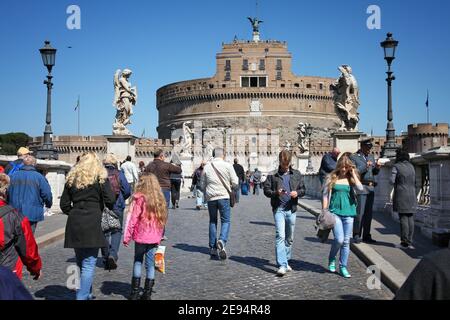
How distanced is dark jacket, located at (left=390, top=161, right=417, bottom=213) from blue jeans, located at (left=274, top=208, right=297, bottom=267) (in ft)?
5.51

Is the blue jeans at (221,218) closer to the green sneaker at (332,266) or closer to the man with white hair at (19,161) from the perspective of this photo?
the green sneaker at (332,266)

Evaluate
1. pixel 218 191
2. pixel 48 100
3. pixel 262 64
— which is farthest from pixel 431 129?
pixel 218 191

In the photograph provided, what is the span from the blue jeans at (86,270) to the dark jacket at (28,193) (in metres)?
1.59

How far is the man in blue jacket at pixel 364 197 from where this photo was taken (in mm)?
7699

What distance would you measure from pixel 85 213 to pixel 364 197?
4.62 metres

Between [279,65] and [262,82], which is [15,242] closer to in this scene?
[262,82]

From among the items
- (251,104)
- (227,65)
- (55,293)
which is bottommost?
(55,293)

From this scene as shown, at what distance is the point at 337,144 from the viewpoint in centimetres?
1382

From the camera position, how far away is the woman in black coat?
456 centimetres

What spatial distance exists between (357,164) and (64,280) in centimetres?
448

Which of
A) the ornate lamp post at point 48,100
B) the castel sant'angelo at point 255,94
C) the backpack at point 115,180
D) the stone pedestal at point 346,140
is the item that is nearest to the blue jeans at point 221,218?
the backpack at point 115,180

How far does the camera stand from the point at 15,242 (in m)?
3.75

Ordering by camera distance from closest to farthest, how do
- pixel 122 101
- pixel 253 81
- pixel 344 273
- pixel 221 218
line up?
pixel 344 273, pixel 221 218, pixel 122 101, pixel 253 81

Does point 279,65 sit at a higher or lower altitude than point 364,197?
higher
